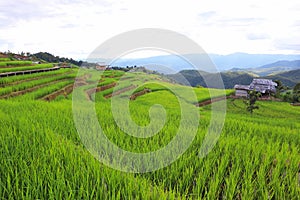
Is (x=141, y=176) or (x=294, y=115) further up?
(x=141, y=176)

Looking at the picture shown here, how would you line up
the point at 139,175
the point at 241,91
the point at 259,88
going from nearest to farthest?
the point at 139,175
the point at 241,91
the point at 259,88

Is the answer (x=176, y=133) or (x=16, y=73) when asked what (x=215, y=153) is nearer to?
(x=176, y=133)

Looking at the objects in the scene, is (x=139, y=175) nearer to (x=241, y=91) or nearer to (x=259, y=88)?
(x=241, y=91)

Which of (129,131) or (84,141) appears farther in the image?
(129,131)

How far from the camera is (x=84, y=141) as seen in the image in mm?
2646

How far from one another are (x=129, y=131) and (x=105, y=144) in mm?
739

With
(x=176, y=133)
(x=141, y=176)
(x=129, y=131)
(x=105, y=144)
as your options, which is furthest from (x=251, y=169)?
(x=129, y=131)

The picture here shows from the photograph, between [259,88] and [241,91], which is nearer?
[241,91]

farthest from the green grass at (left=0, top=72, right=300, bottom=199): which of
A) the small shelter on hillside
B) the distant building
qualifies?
the small shelter on hillside

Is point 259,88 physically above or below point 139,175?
below

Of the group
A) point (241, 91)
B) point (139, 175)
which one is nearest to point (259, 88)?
point (241, 91)

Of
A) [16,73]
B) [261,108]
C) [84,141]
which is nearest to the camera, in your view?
[84,141]

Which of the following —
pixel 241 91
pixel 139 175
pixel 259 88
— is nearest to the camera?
pixel 139 175

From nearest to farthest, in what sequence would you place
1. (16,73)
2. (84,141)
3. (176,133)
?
(84,141), (176,133), (16,73)
